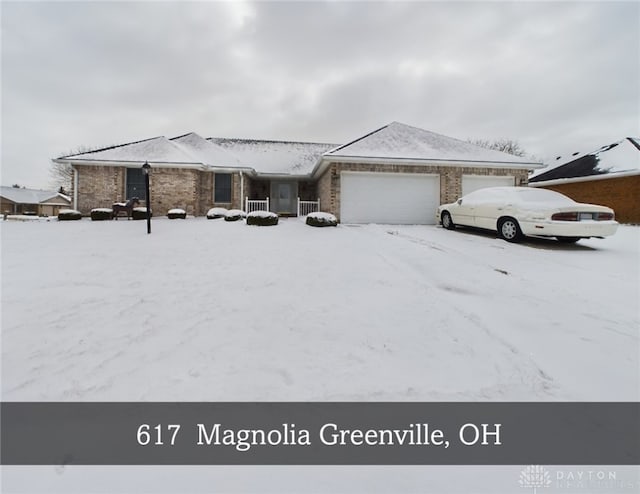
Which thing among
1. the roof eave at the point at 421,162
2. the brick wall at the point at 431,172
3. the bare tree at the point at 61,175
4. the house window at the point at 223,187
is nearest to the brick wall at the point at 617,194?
the roof eave at the point at 421,162

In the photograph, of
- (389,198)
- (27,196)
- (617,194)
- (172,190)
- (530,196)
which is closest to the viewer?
(530,196)

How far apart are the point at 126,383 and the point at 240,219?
9.97 metres

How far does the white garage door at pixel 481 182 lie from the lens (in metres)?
12.8

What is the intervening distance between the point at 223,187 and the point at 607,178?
21411 mm

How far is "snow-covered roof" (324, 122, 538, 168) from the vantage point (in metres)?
12.0

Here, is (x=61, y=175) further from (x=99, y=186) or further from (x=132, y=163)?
(x=132, y=163)

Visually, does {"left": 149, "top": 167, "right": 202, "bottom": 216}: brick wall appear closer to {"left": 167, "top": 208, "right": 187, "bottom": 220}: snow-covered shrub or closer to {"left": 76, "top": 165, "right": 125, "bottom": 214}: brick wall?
{"left": 167, "top": 208, "right": 187, "bottom": 220}: snow-covered shrub

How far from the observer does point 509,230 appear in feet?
25.3

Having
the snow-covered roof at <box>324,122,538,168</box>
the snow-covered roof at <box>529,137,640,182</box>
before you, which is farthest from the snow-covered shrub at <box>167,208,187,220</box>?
the snow-covered roof at <box>529,137,640,182</box>

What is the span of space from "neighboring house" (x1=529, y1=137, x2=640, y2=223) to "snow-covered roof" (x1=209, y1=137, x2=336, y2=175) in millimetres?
15148

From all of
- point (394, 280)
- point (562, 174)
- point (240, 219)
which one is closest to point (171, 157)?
point (240, 219)

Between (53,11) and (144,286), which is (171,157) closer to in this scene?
(53,11)

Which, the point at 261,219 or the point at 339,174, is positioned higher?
the point at 339,174
